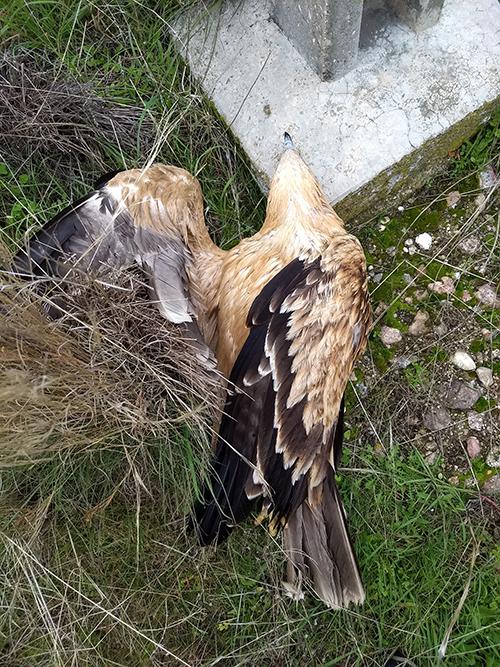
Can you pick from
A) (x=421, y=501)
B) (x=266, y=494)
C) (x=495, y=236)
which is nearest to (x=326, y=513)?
(x=266, y=494)

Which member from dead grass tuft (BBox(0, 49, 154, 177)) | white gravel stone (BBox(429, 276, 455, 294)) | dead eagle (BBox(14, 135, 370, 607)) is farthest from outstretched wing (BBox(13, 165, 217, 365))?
white gravel stone (BBox(429, 276, 455, 294))

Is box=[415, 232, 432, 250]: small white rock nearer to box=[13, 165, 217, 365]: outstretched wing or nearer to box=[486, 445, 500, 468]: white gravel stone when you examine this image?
box=[486, 445, 500, 468]: white gravel stone

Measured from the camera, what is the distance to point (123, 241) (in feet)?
8.61

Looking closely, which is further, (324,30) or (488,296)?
(488,296)

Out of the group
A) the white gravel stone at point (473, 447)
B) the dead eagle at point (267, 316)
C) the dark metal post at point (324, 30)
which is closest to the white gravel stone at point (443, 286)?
the white gravel stone at point (473, 447)

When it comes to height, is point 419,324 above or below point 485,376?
above

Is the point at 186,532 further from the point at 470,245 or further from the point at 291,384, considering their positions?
the point at 470,245

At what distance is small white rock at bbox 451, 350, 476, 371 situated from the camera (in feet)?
10.8

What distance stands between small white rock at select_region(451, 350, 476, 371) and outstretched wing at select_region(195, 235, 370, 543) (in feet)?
2.89

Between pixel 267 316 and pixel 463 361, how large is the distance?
1.29 meters

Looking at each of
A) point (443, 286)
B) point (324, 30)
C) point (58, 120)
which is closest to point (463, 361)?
point (443, 286)

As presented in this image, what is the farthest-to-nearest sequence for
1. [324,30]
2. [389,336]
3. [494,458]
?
1. [389,336]
2. [494,458]
3. [324,30]

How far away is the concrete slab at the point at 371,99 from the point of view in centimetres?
325

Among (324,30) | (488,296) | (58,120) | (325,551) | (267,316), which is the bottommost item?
(488,296)
